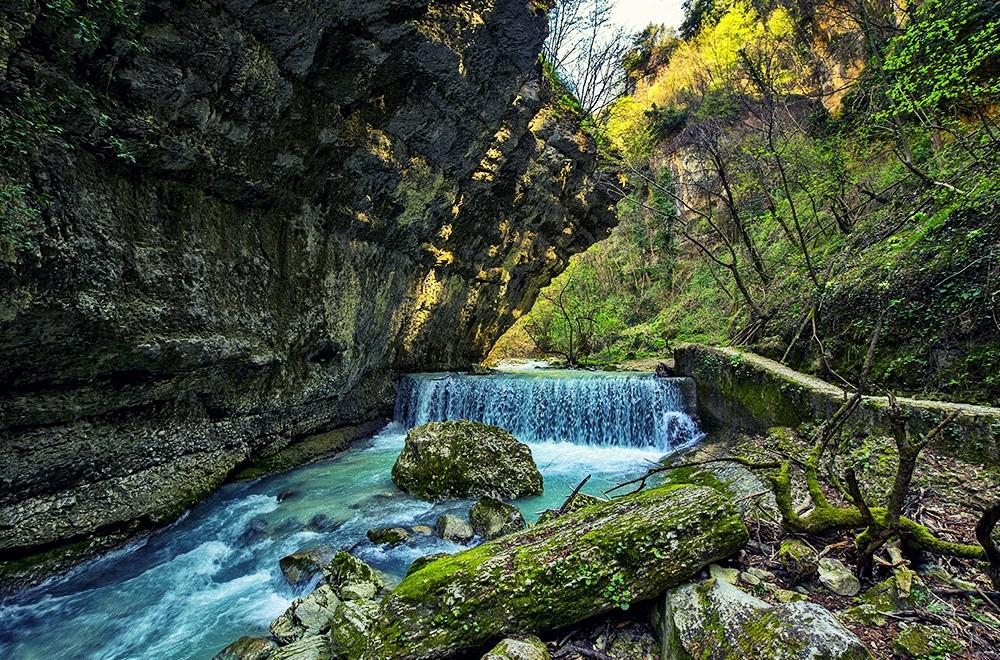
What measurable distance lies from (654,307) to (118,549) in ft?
70.3

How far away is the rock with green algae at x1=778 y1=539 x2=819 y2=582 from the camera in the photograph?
2582mm

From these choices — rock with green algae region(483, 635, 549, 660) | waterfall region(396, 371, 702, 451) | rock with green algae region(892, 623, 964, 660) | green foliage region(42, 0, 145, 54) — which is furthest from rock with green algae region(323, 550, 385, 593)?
waterfall region(396, 371, 702, 451)

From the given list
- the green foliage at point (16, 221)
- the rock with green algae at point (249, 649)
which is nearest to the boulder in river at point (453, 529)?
the rock with green algae at point (249, 649)

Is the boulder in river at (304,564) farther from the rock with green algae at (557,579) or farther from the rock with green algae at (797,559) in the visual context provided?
the rock with green algae at (797,559)

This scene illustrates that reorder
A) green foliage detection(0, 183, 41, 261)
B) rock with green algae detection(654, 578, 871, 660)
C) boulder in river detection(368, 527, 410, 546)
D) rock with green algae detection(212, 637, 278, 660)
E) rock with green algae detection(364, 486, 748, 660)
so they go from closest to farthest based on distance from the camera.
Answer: rock with green algae detection(654, 578, 871, 660) < rock with green algae detection(364, 486, 748, 660) < rock with green algae detection(212, 637, 278, 660) < green foliage detection(0, 183, 41, 261) < boulder in river detection(368, 527, 410, 546)

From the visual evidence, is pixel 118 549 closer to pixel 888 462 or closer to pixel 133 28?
pixel 133 28

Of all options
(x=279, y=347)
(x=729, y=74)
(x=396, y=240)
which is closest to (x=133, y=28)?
(x=279, y=347)

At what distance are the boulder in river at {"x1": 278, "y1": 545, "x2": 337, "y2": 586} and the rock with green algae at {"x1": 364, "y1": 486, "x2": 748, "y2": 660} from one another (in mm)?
2526

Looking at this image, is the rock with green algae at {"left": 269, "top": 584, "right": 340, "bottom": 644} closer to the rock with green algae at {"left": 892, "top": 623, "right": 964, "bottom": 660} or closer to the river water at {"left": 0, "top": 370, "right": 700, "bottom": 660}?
the river water at {"left": 0, "top": 370, "right": 700, "bottom": 660}

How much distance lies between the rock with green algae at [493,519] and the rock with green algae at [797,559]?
10.0 feet

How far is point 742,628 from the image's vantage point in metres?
2.09

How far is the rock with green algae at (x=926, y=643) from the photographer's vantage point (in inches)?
75.0

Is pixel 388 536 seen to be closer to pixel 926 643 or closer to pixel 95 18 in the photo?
pixel 926 643

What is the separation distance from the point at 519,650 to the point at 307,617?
2265 millimetres
